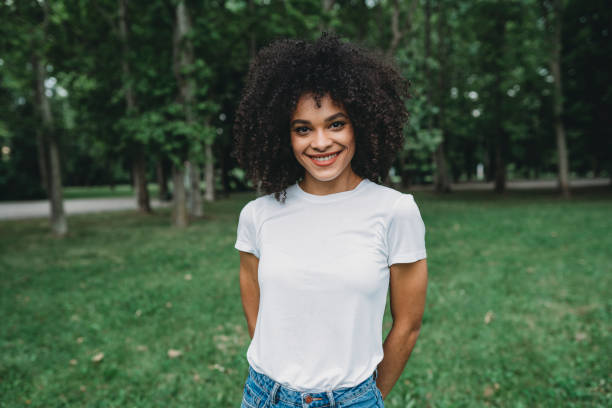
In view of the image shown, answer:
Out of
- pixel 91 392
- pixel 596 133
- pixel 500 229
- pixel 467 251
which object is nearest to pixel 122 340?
pixel 91 392

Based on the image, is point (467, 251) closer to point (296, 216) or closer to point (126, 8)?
point (296, 216)

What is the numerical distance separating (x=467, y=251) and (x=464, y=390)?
5707 millimetres

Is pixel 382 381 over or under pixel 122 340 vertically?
over

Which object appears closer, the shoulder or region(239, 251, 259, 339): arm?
the shoulder

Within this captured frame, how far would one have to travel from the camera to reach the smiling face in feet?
5.24

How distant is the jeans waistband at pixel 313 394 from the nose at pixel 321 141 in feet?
2.89

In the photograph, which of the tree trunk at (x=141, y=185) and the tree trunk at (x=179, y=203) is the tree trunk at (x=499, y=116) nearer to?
the tree trunk at (x=179, y=203)

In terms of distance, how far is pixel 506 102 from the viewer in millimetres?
23984

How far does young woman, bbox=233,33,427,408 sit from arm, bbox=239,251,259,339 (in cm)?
1

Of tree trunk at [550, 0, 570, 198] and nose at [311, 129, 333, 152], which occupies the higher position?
tree trunk at [550, 0, 570, 198]

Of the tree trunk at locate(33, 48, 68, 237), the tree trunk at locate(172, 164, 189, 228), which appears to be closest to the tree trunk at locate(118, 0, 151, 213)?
the tree trunk at locate(33, 48, 68, 237)

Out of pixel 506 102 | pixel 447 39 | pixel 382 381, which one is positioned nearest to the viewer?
pixel 382 381

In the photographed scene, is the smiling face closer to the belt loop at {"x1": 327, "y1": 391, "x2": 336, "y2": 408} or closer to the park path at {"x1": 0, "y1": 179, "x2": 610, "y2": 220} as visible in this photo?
the belt loop at {"x1": 327, "y1": 391, "x2": 336, "y2": 408}

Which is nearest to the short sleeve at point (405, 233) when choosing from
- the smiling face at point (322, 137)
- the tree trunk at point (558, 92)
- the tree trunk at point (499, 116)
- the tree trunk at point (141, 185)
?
the smiling face at point (322, 137)
